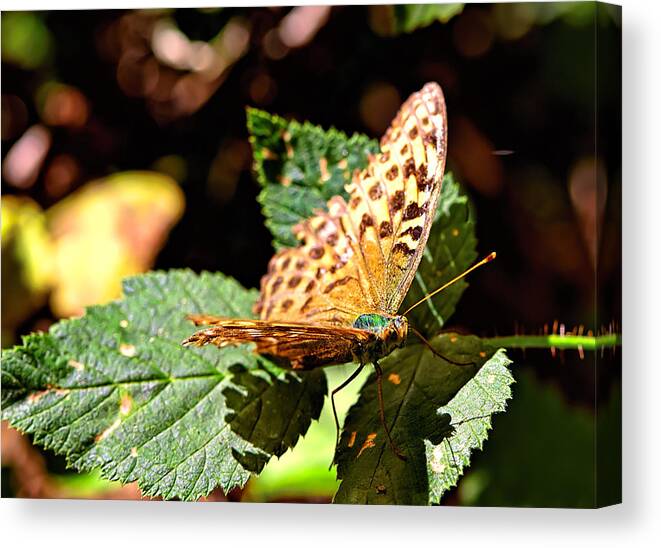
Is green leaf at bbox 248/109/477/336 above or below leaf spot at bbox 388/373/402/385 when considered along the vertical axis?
above

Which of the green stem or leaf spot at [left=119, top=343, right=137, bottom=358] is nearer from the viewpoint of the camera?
the green stem

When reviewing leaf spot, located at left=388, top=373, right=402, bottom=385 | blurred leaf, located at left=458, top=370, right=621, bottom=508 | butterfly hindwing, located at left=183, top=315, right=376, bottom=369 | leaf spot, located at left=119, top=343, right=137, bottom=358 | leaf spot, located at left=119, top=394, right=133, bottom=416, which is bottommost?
blurred leaf, located at left=458, top=370, right=621, bottom=508

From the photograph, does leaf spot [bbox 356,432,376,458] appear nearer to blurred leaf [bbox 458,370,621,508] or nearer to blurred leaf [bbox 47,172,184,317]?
blurred leaf [bbox 458,370,621,508]

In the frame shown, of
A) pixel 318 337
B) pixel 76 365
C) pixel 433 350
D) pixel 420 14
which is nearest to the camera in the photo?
pixel 318 337

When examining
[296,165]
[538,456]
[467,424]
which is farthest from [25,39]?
[538,456]

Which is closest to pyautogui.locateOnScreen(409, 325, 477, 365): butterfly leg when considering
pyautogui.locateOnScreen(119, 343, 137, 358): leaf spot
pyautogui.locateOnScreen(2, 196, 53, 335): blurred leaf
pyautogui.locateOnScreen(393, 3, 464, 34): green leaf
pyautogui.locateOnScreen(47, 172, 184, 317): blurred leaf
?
pyautogui.locateOnScreen(119, 343, 137, 358): leaf spot

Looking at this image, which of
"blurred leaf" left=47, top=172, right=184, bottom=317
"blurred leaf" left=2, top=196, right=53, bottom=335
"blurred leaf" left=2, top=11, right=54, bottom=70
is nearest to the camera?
"blurred leaf" left=2, top=11, right=54, bottom=70

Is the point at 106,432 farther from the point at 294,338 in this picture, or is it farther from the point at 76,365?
the point at 294,338
